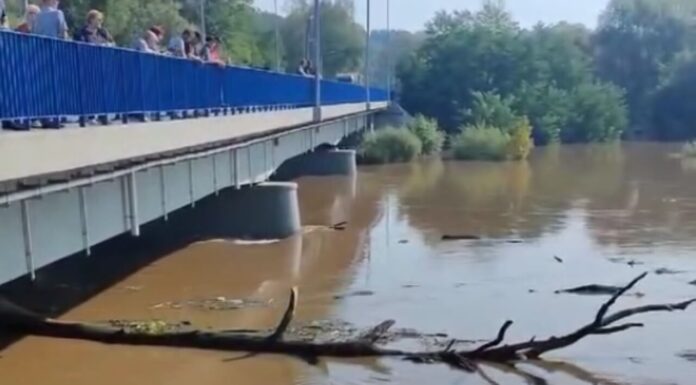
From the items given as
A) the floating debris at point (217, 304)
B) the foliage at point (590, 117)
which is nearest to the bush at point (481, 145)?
the foliage at point (590, 117)

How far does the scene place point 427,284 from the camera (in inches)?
761

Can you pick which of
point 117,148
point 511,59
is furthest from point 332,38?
point 117,148

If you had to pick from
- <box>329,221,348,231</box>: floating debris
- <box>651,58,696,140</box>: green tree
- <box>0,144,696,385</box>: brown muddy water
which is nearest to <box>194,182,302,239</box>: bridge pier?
<box>0,144,696,385</box>: brown muddy water

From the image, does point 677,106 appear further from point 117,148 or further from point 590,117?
point 117,148

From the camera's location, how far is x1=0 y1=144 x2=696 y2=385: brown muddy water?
13211 millimetres

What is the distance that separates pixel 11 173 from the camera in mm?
10312

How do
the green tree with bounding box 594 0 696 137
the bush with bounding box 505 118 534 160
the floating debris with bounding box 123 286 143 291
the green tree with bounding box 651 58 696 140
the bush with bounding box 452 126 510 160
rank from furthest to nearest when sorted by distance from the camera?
the green tree with bounding box 594 0 696 137 → the green tree with bounding box 651 58 696 140 → the bush with bounding box 505 118 534 160 → the bush with bounding box 452 126 510 160 → the floating debris with bounding box 123 286 143 291

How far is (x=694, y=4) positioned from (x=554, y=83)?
3260cm

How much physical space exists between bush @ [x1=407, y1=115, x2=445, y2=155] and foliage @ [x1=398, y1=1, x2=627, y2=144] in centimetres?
769

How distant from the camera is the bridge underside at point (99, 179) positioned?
432 inches

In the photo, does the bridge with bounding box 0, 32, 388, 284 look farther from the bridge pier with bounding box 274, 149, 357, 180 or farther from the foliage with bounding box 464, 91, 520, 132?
the foliage with bounding box 464, 91, 520, 132

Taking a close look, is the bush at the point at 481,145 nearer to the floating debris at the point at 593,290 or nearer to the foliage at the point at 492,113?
the foliage at the point at 492,113

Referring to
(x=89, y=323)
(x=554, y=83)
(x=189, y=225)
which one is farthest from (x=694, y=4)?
(x=89, y=323)

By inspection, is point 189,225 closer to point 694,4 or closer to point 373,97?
point 373,97
